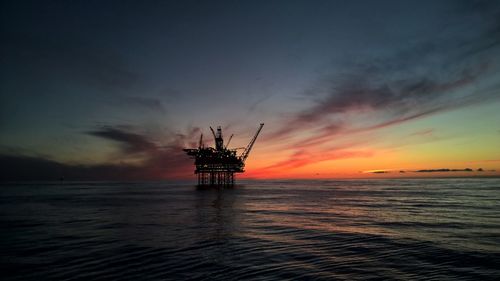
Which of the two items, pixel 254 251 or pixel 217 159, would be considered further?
pixel 217 159

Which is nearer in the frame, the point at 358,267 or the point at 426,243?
the point at 358,267

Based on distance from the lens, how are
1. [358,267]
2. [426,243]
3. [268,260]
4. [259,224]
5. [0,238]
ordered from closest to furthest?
[358,267], [268,260], [426,243], [0,238], [259,224]

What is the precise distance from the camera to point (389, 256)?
55.5ft

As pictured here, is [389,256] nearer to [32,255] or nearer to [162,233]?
[162,233]

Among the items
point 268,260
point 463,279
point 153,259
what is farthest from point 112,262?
point 463,279

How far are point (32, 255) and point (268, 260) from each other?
14.7 m

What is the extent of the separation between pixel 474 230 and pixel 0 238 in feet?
133

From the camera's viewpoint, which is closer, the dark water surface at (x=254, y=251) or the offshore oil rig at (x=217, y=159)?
the dark water surface at (x=254, y=251)

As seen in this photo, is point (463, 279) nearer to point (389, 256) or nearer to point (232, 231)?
point (389, 256)

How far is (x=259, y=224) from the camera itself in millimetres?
29812

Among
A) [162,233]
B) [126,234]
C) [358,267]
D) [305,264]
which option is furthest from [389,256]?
[126,234]

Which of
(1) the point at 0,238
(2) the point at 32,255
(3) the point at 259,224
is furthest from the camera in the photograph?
(3) the point at 259,224

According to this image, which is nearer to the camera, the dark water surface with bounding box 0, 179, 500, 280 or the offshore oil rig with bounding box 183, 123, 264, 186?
Answer: the dark water surface with bounding box 0, 179, 500, 280

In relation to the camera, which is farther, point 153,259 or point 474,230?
point 474,230
